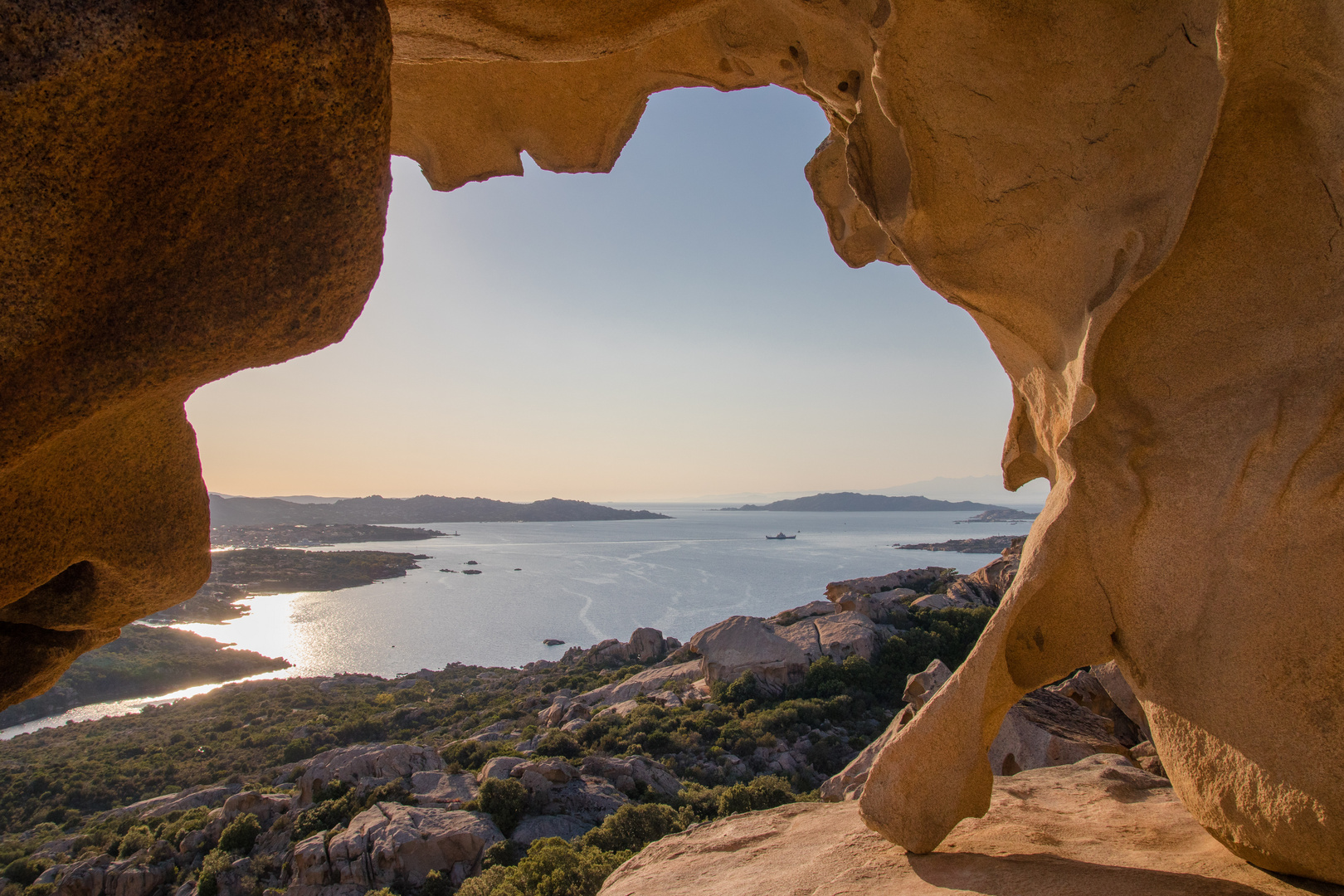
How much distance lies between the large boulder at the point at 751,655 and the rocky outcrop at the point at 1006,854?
11.9 meters

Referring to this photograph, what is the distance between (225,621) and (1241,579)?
168 ft

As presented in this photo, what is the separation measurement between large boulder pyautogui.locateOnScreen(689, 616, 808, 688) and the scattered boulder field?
6 cm

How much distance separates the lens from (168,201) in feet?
5.64

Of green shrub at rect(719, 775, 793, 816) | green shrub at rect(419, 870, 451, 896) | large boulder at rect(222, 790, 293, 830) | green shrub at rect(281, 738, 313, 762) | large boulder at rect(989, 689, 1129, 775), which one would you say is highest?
large boulder at rect(989, 689, 1129, 775)

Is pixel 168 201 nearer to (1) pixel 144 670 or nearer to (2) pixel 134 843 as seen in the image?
(2) pixel 134 843

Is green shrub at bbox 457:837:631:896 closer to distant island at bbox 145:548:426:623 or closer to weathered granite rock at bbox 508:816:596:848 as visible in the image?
weathered granite rock at bbox 508:816:596:848

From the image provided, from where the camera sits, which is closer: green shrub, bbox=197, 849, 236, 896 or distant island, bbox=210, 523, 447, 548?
green shrub, bbox=197, 849, 236, 896

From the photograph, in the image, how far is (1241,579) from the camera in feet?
9.10

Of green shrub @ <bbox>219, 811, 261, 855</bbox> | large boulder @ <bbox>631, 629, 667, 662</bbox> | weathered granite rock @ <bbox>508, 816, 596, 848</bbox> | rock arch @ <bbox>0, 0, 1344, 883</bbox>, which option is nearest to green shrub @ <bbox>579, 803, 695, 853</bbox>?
weathered granite rock @ <bbox>508, 816, 596, 848</bbox>

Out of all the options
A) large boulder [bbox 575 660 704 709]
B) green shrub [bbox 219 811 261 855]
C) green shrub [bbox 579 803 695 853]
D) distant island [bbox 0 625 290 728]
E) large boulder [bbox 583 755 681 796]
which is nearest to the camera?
green shrub [bbox 579 803 695 853]

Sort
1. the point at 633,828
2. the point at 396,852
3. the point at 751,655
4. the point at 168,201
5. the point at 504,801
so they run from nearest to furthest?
the point at 168,201 → the point at 396,852 → the point at 633,828 → the point at 504,801 → the point at 751,655

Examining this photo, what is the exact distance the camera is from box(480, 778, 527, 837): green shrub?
30.7 ft

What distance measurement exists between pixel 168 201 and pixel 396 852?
9.12 metres

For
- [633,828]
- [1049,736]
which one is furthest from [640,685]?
[1049,736]
